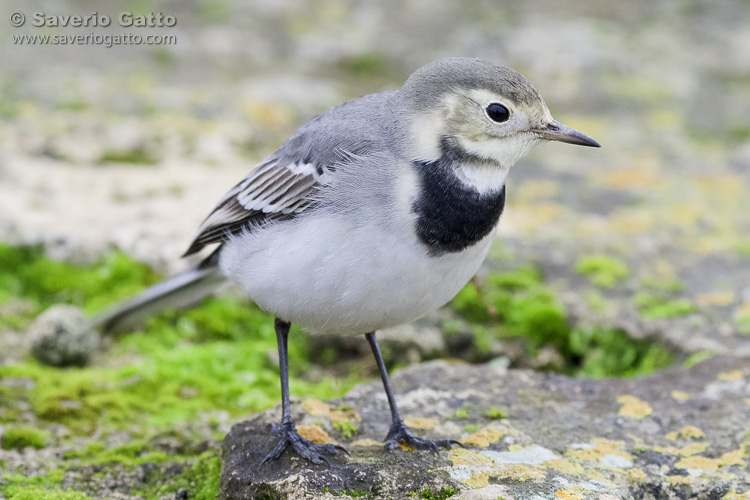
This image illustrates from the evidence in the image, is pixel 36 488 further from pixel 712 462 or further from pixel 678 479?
Answer: pixel 712 462

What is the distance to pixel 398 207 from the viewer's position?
374 centimetres

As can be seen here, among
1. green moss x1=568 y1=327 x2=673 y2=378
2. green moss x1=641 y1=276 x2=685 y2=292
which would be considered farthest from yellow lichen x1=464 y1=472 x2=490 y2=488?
green moss x1=641 y1=276 x2=685 y2=292

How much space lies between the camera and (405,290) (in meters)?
3.78

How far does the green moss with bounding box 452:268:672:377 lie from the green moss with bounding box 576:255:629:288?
461 mm

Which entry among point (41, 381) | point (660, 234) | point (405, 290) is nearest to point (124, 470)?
point (41, 381)

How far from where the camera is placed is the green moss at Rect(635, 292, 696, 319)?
5359 millimetres

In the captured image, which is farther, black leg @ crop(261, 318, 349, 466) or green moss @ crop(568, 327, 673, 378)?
green moss @ crop(568, 327, 673, 378)

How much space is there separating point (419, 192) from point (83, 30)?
21.6ft

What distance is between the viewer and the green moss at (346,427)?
4.21 meters

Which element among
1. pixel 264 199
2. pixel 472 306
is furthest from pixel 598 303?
pixel 264 199

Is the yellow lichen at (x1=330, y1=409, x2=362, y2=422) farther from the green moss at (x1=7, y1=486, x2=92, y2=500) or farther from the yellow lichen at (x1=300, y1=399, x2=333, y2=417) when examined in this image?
the green moss at (x1=7, y1=486, x2=92, y2=500)

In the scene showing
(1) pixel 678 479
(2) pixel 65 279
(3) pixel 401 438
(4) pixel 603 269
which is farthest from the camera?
(4) pixel 603 269

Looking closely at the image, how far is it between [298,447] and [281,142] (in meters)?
4.26

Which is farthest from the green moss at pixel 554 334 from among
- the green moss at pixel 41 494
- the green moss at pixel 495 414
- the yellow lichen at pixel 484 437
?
the green moss at pixel 41 494
